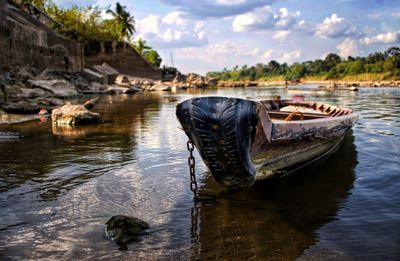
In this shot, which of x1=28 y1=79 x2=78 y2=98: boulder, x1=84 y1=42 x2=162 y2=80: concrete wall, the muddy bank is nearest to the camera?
the muddy bank

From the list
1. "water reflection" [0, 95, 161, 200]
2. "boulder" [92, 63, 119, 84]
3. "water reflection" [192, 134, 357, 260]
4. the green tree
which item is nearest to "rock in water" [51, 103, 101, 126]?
"water reflection" [0, 95, 161, 200]

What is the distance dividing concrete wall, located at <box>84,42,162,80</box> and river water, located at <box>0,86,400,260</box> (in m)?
41.8

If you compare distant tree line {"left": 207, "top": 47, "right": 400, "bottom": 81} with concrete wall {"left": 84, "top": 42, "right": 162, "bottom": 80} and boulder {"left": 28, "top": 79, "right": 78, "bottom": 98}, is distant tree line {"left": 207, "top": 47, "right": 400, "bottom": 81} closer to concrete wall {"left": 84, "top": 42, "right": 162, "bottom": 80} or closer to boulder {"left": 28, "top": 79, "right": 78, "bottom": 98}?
concrete wall {"left": 84, "top": 42, "right": 162, "bottom": 80}

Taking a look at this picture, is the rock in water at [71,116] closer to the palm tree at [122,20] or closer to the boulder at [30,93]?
the boulder at [30,93]

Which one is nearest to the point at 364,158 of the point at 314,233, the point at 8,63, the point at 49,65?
the point at 314,233

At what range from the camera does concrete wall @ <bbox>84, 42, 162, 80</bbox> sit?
47.7 metres

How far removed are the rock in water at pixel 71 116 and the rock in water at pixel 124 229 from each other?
26.9ft

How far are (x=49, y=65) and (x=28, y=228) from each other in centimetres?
2497

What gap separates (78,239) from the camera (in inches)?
149

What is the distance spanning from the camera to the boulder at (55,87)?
66.3ft

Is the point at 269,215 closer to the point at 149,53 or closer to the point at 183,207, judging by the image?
the point at 183,207

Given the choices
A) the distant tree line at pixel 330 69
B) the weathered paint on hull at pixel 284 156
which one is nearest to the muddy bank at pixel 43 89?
the weathered paint on hull at pixel 284 156

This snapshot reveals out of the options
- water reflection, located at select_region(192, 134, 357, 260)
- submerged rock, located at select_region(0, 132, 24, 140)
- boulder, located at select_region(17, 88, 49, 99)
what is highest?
boulder, located at select_region(17, 88, 49, 99)

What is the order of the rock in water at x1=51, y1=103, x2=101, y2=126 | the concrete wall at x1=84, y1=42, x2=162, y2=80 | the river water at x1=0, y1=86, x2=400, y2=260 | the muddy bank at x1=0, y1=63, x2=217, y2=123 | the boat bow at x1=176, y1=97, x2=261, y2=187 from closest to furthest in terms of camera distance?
the river water at x1=0, y1=86, x2=400, y2=260, the boat bow at x1=176, y1=97, x2=261, y2=187, the rock in water at x1=51, y1=103, x2=101, y2=126, the muddy bank at x1=0, y1=63, x2=217, y2=123, the concrete wall at x1=84, y1=42, x2=162, y2=80
